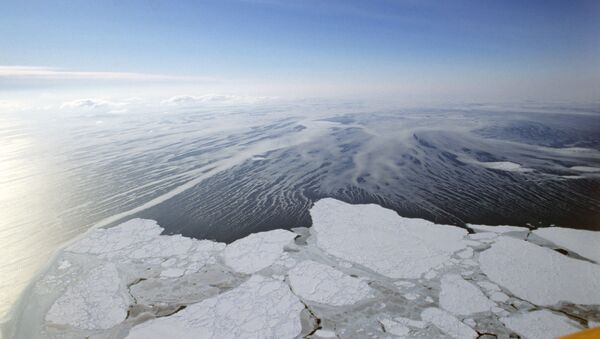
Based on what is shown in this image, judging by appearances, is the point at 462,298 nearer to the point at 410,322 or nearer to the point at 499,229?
the point at 410,322

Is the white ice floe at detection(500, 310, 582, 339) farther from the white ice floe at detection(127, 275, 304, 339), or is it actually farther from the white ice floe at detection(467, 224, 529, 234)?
the white ice floe at detection(127, 275, 304, 339)

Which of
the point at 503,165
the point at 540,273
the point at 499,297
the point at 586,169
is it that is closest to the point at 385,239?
the point at 499,297

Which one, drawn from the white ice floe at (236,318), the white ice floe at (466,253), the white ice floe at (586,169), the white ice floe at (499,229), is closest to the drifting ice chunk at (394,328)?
the white ice floe at (236,318)

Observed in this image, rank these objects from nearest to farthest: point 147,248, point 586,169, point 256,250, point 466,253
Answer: point 466,253 < point 256,250 < point 147,248 < point 586,169

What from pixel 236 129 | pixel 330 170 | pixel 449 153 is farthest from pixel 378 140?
pixel 236 129

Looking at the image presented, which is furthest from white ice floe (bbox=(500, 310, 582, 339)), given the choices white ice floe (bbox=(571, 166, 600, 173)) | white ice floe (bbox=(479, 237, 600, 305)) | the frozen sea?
white ice floe (bbox=(571, 166, 600, 173))

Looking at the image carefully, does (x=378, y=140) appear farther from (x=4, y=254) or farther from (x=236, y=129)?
(x=4, y=254)
